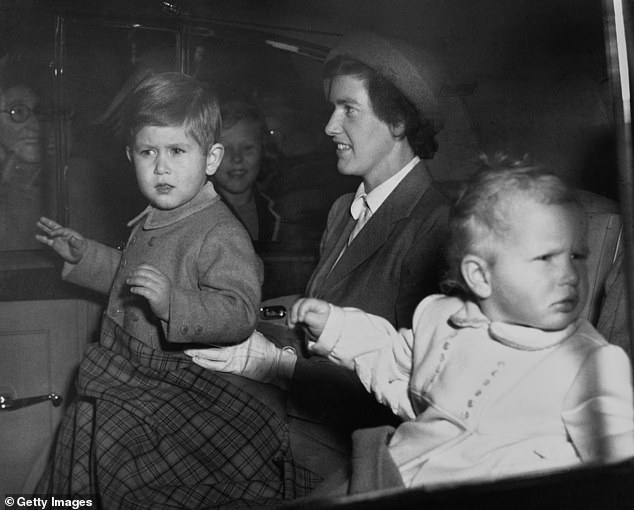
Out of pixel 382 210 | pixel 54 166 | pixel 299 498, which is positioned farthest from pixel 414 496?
pixel 54 166

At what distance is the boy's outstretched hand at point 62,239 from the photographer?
4.59 ft

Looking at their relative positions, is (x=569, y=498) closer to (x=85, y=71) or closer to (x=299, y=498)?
(x=299, y=498)

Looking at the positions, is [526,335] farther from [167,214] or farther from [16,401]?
[16,401]

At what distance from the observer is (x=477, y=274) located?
4.51ft

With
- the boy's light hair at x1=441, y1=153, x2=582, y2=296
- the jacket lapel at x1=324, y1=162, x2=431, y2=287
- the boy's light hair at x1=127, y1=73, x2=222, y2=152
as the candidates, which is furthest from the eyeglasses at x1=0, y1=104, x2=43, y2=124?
the boy's light hair at x1=441, y1=153, x2=582, y2=296

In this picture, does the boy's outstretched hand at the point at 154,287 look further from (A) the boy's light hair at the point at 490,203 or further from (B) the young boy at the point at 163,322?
(A) the boy's light hair at the point at 490,203

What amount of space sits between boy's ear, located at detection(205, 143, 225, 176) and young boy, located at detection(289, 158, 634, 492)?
0.25 metres

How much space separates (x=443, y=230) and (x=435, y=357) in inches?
7.6

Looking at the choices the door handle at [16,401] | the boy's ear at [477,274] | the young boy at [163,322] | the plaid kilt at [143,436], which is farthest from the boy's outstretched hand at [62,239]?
the boy's ear at [477,274]

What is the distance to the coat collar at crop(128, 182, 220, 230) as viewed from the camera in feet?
4.64

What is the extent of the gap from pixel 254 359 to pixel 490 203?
0.44 meters

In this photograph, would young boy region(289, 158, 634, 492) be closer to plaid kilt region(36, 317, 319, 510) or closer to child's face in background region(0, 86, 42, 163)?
plaid kilt region(36, 317, 319, 510)

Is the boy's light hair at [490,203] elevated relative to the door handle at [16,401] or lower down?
elevated

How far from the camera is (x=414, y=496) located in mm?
1440
